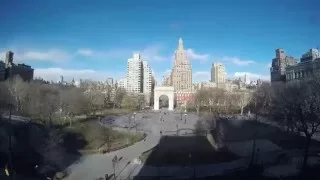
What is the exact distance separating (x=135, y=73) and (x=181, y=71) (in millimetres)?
14718

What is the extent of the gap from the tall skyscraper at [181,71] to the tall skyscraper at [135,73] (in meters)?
10.7

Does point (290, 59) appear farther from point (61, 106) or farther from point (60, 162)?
point (60, 162)

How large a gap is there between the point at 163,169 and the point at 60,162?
5898 millimetres

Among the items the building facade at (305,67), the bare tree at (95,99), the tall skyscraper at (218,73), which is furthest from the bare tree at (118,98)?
the tall skyscraper at (218,73)

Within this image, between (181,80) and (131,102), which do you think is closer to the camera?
(131,102)

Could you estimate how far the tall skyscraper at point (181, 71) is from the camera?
287 feet

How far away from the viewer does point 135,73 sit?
95062mm

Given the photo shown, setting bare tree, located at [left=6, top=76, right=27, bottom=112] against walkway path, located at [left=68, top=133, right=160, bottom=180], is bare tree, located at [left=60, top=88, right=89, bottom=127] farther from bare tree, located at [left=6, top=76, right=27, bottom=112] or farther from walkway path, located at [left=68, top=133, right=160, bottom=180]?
walkway path, located at [left=68, top=133, right=160, bottom=180]

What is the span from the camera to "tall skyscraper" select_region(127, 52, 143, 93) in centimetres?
9356

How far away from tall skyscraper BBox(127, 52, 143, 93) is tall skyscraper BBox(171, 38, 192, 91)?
1073 cm

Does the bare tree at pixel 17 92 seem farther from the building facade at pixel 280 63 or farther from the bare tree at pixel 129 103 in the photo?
the building facade at pixel 280 63

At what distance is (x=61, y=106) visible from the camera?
103 feet

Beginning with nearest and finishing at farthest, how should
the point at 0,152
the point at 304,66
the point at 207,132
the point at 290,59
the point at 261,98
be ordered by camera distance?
the point at 0,152 → the point at 207,132 → the point at 304,66 → the point at 261,98 → the point at 290,59

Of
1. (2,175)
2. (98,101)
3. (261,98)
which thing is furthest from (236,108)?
(2,175)
